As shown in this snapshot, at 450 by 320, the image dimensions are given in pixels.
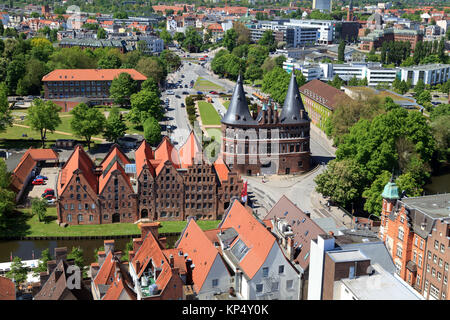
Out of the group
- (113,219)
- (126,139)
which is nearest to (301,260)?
(113,219)

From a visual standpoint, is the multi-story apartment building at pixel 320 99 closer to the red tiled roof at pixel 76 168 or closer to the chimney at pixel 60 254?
the red tiled roof at pixel 76 168

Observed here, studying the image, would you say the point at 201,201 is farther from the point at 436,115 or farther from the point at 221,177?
the point at 436,115

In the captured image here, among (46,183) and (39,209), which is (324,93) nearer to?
(46,183)

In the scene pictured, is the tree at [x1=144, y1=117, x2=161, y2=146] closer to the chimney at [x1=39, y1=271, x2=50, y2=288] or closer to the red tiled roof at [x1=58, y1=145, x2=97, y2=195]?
the red tiled roof at [x1=58, y1=145, x2=97, y2=195]

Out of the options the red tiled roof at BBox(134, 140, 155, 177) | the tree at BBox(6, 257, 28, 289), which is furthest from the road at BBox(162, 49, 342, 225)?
the tree at BBox(6, 257, 28, 289)

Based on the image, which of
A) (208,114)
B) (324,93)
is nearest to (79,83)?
(208,114)
